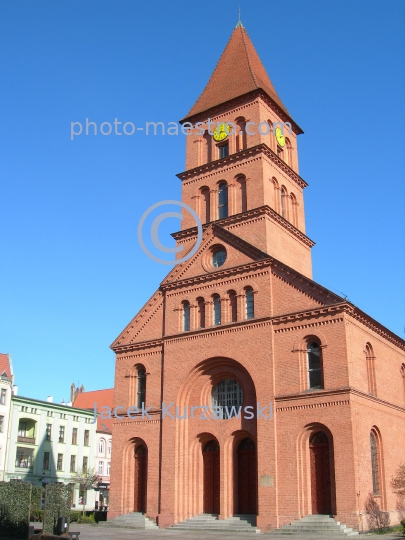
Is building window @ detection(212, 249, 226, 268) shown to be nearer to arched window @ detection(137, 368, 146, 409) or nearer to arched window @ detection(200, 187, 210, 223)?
arched window @ detection(200, 187, 210, 223)

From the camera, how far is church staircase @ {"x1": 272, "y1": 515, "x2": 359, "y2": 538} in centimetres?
2422

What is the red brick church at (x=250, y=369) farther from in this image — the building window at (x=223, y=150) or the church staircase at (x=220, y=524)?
the church staircase at (x=220, y=524)

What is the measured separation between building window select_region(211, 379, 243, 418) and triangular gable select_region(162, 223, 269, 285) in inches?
253

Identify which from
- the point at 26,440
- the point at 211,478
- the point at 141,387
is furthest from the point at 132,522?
the point at 26,440

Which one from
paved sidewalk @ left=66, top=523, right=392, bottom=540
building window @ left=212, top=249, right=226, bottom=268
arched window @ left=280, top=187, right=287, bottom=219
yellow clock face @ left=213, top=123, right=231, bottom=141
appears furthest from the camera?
yellow clock face @ left=213, top=123, right=231, bottom=141

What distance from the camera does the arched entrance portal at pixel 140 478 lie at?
32469 millimetres

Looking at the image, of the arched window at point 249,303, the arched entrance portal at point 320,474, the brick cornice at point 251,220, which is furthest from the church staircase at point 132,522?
the brick cornice at point 251,220

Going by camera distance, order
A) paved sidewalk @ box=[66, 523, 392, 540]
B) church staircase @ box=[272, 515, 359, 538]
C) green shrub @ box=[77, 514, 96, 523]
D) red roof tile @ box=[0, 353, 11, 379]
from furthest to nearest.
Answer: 1. red roof tile @ box=[0, 353, 11, 379]
2. green shrub @ box=[77, 514, 96, 523]
3. church staircase @ box=[272, 515, 359, 538]
4. paved sidewalk @ box=[66, 523, 392, 540]

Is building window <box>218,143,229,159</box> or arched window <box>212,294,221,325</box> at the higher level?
building window <box>218,143,229,159</box>

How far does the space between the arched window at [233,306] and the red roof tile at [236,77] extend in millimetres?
14314

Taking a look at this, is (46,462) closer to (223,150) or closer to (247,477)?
(247,477)

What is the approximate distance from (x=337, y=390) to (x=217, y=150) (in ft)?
62.4

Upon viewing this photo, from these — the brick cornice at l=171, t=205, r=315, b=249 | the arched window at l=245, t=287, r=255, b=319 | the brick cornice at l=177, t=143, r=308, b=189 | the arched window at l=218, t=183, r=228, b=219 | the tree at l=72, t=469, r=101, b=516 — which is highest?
the brick cornice at l=177, t=143, r=308, b=189

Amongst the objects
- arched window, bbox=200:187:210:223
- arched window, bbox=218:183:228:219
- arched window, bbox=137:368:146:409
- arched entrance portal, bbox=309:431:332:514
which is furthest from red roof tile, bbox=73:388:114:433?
arched entrance portal, bbox=309:431:332:514
